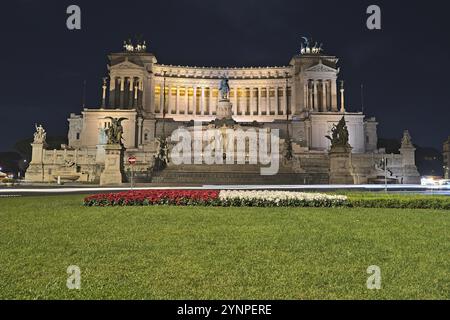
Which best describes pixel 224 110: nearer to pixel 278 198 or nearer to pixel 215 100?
pixel 215 100

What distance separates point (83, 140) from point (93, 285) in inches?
3389

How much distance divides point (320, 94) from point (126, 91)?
49.4 m

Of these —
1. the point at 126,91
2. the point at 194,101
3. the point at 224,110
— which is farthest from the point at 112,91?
the point at 224,110

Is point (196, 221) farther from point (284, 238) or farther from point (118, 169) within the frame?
point (118, 169)

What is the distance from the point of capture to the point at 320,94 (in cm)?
9862

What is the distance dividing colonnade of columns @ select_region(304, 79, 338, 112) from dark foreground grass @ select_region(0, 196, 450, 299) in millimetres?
85243

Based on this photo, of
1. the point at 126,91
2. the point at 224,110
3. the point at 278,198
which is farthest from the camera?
the point at 126,91

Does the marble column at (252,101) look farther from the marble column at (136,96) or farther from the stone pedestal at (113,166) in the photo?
the stone pedestal at (113,166)

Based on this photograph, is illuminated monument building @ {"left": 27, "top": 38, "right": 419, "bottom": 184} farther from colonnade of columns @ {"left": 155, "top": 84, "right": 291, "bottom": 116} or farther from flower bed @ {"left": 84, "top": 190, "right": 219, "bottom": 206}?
flower bed @ {"left": 84, "top": 190, "right": 219, "bottom": 206}

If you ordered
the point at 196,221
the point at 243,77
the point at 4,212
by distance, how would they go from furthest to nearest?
the point at 243,77 < the point at 4,212 < the point at 196,221

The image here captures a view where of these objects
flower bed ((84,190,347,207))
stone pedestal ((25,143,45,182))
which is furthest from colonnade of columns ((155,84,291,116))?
flower bed ((84,190,347,207))
